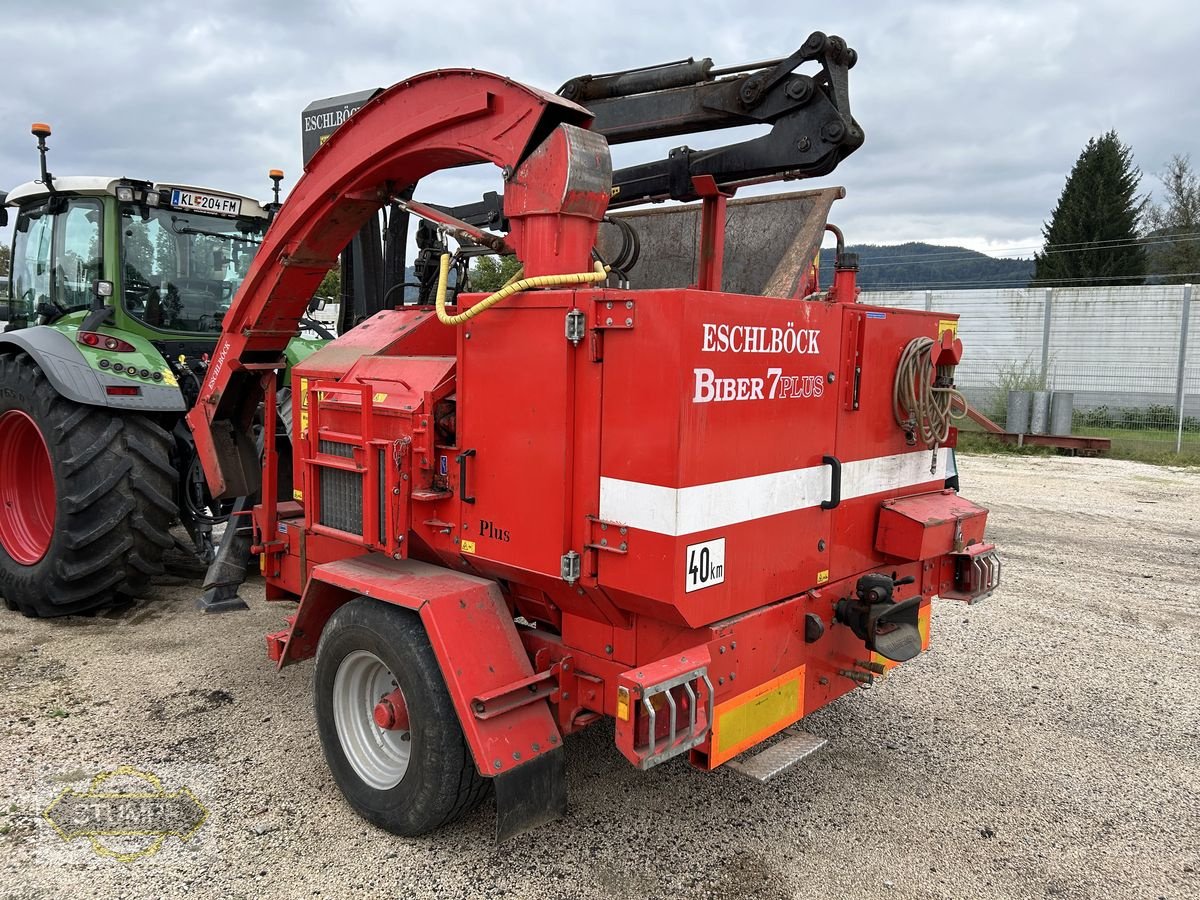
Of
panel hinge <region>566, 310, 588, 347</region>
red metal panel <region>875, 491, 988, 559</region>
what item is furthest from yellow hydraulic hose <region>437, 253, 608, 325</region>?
red metal panel <region>875, 491, 988, 559</region>

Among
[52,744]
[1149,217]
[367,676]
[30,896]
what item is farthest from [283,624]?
[1149,217]

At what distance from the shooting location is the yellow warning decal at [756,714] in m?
2.80

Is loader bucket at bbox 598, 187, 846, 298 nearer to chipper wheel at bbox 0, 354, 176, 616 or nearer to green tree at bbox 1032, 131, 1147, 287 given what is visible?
chipper wheel at bbox 0, 354, 176, 616

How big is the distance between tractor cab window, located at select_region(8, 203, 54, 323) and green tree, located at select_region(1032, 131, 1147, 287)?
34.6 m

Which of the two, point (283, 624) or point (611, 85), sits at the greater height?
point (611, 85)

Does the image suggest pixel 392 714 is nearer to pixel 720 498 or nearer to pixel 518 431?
pixel 518 431

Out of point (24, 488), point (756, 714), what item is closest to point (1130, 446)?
point (756, 714)

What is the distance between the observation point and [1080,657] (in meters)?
5.00

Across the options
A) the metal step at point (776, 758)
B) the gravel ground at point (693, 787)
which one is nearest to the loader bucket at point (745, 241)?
the metal step at point (776, 758)

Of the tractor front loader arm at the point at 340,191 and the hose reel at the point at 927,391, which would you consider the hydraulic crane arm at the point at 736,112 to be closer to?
the hose reel at the point at 927,391

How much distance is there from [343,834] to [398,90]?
2.77 m

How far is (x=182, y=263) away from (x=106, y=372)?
→ 4.07 ft

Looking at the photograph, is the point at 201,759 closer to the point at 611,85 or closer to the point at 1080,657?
the point at 611,85

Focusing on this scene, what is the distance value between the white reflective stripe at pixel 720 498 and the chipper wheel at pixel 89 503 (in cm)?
345
